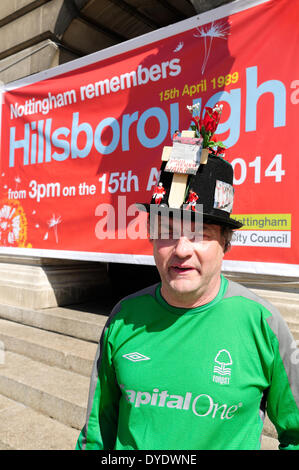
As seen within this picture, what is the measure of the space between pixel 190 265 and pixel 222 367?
371 millimetres

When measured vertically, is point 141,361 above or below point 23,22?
below

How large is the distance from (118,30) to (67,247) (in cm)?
417

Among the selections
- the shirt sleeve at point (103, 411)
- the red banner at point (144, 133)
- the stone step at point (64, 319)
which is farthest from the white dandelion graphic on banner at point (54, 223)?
the shirt sleeve at point (103, 411)

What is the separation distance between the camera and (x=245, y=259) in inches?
141

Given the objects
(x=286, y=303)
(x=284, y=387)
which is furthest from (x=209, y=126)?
(x=286, y=303)

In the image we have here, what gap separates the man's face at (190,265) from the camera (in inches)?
53.2

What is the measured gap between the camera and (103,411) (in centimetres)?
148

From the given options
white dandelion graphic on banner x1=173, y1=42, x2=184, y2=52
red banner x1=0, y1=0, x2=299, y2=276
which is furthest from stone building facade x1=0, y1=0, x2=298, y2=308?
white dandelion graphic on banner x1=173, y1=42, x2=184, y2=52

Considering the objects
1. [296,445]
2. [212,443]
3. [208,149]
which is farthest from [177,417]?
[208,149]

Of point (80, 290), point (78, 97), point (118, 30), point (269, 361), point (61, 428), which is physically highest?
point (118, 30)

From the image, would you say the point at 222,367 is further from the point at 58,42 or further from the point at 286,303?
the point at 58,42

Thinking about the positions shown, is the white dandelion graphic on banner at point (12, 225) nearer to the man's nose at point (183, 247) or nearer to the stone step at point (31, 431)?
the stone step at point (31, 431)

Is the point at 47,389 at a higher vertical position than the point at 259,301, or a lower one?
lower

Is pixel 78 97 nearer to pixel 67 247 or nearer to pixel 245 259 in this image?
pixel 67 247
